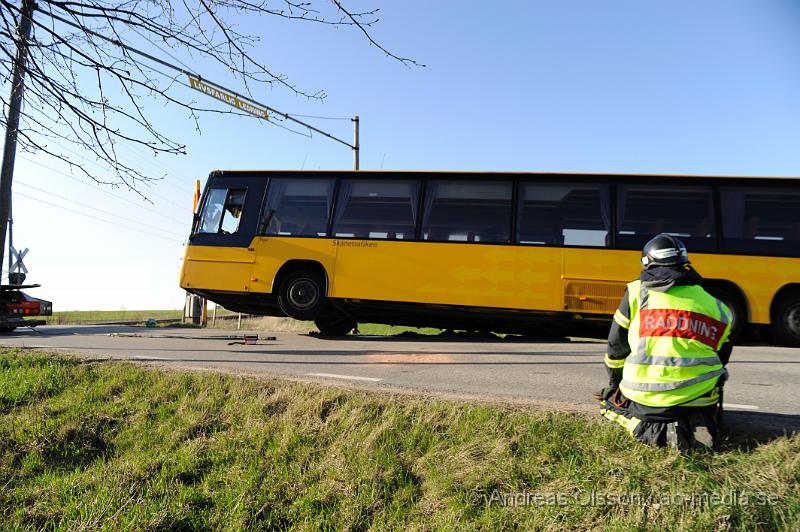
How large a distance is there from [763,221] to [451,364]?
237 inches

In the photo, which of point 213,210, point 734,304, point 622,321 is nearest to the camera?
point 622,321

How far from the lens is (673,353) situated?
2.98m

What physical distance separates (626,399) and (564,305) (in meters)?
5.12

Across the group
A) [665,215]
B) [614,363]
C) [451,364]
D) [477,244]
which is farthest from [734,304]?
[614,363]

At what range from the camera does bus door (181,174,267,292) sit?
373 inches

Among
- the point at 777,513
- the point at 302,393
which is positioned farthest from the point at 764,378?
the point at 302,393

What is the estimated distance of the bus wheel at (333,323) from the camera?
10.1m

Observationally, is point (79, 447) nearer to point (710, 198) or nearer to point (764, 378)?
point (764, 378)

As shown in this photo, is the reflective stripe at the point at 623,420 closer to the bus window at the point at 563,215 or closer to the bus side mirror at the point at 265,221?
the bus window at the point at 563,215

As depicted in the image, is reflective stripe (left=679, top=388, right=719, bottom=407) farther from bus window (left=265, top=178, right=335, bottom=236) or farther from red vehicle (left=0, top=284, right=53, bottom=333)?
red vehicle (left=0, top=284, right=53, bottom=333)

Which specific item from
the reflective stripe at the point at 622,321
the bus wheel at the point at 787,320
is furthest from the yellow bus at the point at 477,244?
the reflective stripe at the point at 622,321

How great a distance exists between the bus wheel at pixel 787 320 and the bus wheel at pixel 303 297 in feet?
25.4

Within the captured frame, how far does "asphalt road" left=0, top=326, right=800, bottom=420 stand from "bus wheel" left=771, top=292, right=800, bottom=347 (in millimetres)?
483

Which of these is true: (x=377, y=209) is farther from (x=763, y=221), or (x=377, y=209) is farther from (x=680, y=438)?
(x=680, y=438)
